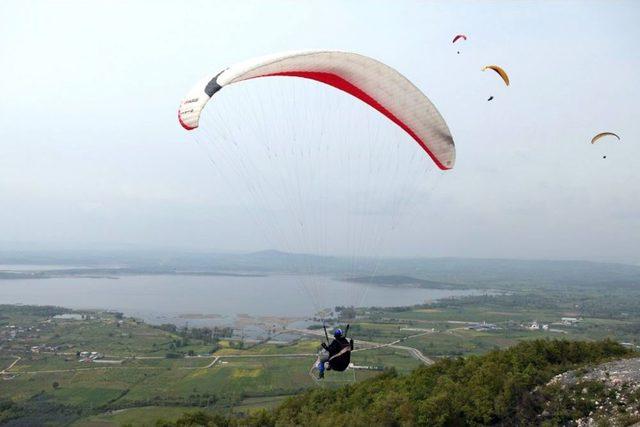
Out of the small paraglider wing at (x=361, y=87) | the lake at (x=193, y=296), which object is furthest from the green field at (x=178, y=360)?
the lake at (x=193, y=296)

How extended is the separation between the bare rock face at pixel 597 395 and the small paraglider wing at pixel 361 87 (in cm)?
676

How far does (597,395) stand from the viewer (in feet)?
36.6

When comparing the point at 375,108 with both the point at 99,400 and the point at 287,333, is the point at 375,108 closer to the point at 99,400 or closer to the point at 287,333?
the point at 99,400

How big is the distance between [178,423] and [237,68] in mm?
13469

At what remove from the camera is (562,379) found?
12.7 meters

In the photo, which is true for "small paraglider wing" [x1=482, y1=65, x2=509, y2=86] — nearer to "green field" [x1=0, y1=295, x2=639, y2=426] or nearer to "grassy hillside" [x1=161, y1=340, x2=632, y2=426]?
"grassy hillside" [x1=161, y1=340, x2=632, y2=426]

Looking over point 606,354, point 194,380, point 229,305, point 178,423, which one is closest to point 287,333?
point 194,380

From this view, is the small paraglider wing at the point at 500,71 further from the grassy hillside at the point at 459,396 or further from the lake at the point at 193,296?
the lake at the point at 193,296

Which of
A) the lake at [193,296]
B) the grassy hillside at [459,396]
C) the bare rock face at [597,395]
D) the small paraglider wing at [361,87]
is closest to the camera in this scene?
the small paraglider wing at [361,87]

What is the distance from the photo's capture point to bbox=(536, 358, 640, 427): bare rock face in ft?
33.2

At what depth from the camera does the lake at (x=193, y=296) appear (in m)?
85.4

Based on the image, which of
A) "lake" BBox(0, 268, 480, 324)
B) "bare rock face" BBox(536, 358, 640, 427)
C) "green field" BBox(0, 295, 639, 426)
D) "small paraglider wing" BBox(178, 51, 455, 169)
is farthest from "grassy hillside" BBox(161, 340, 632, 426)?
"lake" BBox(0, 268, 480, 324)

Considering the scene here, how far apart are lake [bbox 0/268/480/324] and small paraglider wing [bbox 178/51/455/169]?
5409cm

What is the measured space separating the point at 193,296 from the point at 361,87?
4182 inches
